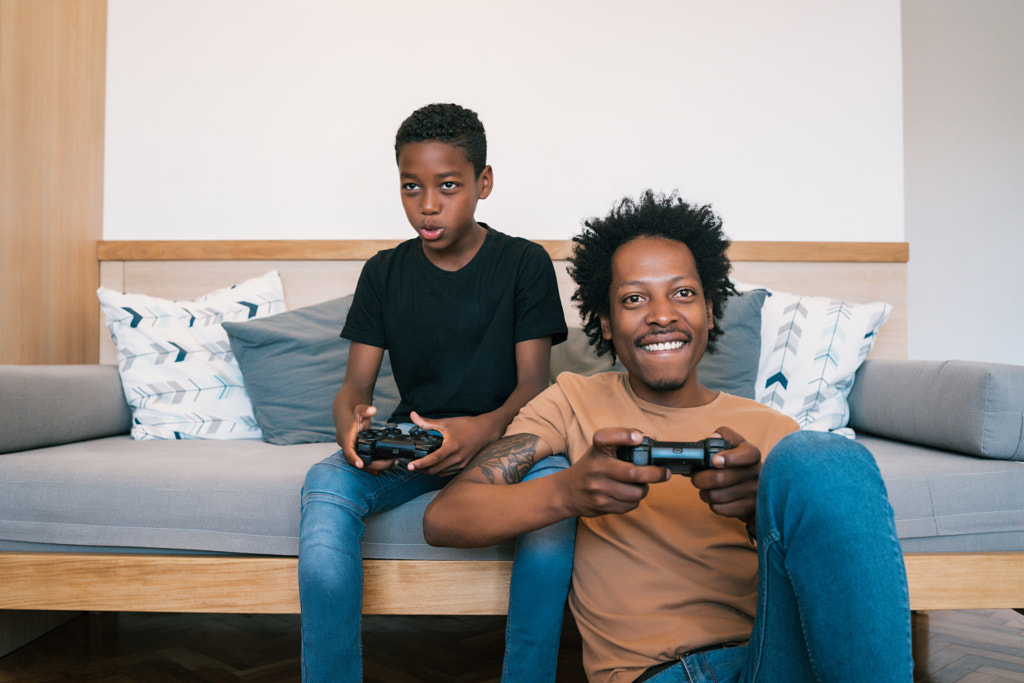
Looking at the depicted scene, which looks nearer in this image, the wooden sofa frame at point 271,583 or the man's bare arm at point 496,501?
the man's bare arm at point 496,501

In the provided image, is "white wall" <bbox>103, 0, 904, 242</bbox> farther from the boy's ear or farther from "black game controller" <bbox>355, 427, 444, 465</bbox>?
"black game controller" <bbox>355, 427, 444, 465</bbox>

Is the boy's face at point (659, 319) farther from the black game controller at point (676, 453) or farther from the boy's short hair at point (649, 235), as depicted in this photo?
the black game controller at point (676, 453)

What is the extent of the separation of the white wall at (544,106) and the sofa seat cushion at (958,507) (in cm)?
98

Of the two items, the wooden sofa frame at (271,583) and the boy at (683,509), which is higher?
the boy at (683,509)

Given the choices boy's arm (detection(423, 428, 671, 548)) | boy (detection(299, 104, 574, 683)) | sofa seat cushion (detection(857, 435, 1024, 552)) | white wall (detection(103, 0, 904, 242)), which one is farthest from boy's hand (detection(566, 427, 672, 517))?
white wall (detection(103, 0, 904, 242))

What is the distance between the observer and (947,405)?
1.38 meters

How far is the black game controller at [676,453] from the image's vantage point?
0.74 metres

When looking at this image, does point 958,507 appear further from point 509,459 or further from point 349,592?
point 349,592

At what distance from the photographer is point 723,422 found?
1.01 m

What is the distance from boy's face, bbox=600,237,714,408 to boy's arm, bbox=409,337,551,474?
257mm

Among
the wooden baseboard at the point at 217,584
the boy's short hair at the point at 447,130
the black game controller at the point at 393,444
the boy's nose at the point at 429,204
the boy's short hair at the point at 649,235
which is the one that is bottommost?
the wooden baseboard at the point at 217,584

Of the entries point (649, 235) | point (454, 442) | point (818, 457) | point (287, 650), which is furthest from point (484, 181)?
point (287, 650)

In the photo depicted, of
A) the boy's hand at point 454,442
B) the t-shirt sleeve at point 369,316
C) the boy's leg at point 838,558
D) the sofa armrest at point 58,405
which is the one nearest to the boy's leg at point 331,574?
the boy's hand at point 454,442

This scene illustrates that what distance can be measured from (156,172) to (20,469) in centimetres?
114
